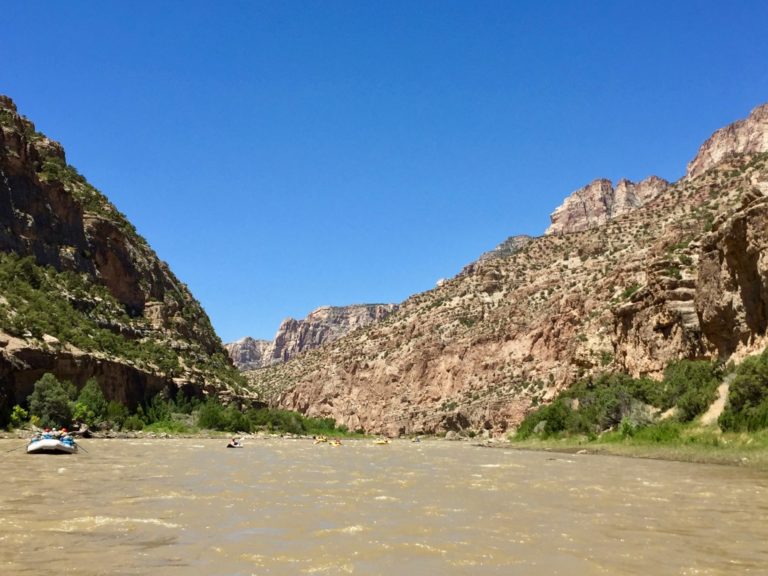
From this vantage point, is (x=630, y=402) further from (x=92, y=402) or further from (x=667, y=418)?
(x=92, y=402)

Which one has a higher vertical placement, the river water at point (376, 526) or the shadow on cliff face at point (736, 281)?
the shadow on cliff face at point (736, 281)

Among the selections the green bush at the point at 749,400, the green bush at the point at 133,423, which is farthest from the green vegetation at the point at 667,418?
the green bush at the point at 133,423

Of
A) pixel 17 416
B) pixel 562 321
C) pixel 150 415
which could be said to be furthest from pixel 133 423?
pixel 562 321

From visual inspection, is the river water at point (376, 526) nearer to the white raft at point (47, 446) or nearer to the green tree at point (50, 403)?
the white raft at point (47, 446)

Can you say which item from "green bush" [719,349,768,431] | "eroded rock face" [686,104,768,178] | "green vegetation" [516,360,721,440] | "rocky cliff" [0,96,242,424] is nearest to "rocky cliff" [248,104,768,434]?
"green vegetation" [516,360,721,440]

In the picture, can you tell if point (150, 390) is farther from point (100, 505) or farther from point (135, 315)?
point (100, 505)

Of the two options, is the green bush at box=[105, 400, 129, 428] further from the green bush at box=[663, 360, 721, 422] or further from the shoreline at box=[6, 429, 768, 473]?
the green bush at box=[663, 360, 721, 422]

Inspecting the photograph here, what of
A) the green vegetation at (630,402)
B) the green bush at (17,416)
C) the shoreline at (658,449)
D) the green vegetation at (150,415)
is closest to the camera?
the shoreline at (658,449)
